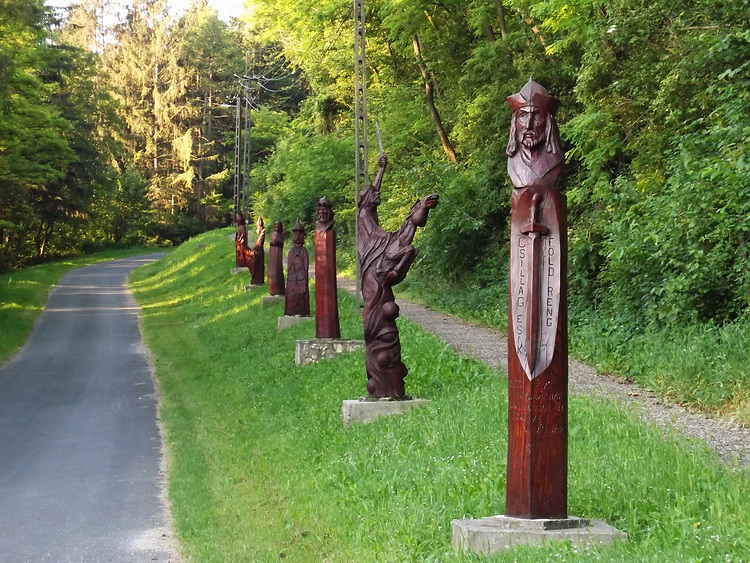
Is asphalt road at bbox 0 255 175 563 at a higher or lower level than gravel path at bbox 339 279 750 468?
lower

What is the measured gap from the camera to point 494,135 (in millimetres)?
22828

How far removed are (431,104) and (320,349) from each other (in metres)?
13.2

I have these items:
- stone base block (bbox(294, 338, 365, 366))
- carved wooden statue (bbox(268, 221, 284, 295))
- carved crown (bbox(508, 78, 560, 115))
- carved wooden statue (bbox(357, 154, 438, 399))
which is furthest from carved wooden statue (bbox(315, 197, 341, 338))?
carved crown (bbox(508, 78, 560, 115))

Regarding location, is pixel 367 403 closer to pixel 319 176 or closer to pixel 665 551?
pixel 665 551

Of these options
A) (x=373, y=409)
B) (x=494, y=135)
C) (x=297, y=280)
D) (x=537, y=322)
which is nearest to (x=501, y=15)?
(x=494, y=135)

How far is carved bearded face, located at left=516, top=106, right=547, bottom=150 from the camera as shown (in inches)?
237

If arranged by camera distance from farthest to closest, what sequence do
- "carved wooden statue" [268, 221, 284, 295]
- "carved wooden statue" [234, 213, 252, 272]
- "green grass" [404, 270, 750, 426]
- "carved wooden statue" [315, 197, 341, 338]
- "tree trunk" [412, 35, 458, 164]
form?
"carved wooden statue" [234, 213, 252, 272], "tree trunk" [412, 35, 458, 164], "carved wooden statue" [268, 221, 284, 295], "carved wooden statue" [315, 197, 341, 338], "green grass" [404, 270, 750, 426]

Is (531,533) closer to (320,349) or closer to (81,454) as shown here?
(81,454)

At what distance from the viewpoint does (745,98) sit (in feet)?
39.0

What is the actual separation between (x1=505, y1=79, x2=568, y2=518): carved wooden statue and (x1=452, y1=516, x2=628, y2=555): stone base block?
72mm

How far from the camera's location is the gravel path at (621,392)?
837 centimetres

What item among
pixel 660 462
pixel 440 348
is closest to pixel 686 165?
pixel 440 348

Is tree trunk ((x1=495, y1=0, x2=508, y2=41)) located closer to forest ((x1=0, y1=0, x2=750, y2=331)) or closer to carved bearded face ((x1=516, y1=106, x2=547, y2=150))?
forest ((x1=0, y1=0, x2=750, y2=331))

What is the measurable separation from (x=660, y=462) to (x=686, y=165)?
21.6ft
